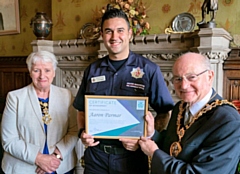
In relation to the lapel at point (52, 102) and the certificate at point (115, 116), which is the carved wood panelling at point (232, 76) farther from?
the lapel at point (52, 102)

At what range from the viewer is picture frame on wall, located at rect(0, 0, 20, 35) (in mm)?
3910

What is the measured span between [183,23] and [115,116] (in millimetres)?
1659

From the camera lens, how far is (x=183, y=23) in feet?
8.48

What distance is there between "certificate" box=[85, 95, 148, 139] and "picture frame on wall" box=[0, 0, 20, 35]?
3.16m

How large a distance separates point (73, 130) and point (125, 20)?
2.61 feet

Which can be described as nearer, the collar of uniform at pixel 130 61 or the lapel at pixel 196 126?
the lapel at pixel 196 126

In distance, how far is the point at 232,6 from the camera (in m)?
2.37

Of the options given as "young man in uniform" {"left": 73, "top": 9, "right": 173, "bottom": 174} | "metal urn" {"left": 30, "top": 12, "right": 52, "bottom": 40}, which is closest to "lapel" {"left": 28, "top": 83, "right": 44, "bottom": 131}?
"young man in uniform" {"left": 73, "top": 9, "right": 173, "bottom": 174}

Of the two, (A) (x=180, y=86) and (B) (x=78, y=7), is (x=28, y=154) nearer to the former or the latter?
(A) (x=180, y=86)

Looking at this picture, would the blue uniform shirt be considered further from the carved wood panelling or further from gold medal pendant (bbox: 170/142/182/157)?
the carved wood panelling

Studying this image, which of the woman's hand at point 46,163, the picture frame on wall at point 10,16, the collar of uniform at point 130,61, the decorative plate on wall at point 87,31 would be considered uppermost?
the picture frame on wall at point 10,16

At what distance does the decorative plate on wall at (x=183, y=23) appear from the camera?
8.36 feet

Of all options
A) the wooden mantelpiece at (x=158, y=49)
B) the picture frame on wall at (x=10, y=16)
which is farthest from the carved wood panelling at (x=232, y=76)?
the picture frame on wall at (x=10, y=16)

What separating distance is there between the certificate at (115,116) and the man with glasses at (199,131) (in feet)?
0.37
